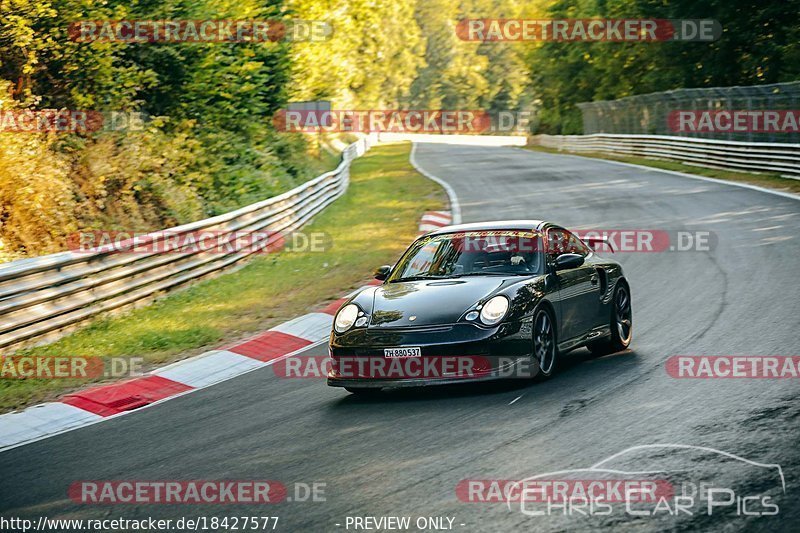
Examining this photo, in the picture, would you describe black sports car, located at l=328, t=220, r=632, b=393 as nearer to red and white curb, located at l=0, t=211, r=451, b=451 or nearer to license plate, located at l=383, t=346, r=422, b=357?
license plate, located at l=383, t=346, r=422, b=357

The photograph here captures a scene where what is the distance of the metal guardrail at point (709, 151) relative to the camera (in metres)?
26.9

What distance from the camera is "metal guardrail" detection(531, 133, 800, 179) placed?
26.9 meters

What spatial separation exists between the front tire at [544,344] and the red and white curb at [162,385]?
11.2ft

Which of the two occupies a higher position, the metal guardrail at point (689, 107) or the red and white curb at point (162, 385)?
the metal guardrail at point (689, 107)

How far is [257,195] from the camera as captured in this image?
24203mm

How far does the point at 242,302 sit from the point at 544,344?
268 inches

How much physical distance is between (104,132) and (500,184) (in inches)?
A: 603

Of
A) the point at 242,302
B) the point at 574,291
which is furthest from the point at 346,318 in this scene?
the point at 242,302

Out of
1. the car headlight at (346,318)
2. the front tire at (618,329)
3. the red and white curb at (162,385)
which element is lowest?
the red and white curb at (162,385)

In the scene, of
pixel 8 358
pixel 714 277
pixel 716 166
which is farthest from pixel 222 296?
pixel 716 166

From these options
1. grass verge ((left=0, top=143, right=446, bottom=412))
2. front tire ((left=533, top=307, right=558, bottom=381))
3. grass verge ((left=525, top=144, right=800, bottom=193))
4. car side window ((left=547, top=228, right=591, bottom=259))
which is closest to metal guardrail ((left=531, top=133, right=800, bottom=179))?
grass verge ((left=525, top=144, right=800, bottom=193))

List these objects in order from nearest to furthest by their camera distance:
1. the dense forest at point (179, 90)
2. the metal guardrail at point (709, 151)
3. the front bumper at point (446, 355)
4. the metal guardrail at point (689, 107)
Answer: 1. the front bumper at point (446, 355)
2. the dense forest at point (179, 90)
3. the metal guardrail at point (709, 151)
4. the metal guardrail at point (689, 107)

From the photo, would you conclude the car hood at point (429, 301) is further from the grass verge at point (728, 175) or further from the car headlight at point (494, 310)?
the grass verge at point (728, 175)

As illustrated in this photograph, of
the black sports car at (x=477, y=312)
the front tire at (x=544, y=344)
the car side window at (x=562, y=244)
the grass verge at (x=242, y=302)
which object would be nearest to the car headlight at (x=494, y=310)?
the black sports car at (x=477, y=312)
